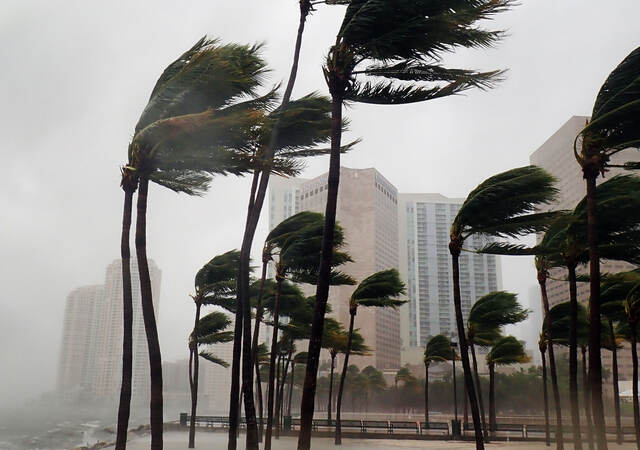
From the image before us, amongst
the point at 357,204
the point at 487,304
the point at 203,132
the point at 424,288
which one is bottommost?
the point at 487,304

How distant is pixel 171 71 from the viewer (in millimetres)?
10891

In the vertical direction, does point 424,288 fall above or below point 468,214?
above

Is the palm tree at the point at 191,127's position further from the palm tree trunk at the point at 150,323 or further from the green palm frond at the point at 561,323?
the green palm frond at the point at 561,323

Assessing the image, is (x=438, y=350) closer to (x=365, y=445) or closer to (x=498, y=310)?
(x=365, y=445)

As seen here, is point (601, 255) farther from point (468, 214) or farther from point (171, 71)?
point (171, 71)

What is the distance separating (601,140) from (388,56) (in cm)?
462

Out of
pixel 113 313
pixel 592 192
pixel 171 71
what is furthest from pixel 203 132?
pixel 113 313

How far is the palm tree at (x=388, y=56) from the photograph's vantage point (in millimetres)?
8805

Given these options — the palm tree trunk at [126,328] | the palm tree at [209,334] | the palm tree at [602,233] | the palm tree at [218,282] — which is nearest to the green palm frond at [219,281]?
the palm tree at [218,282]

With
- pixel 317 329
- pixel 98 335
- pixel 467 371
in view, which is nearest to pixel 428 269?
pixel 98 335

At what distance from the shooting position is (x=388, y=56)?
9.58m

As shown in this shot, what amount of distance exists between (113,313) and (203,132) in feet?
440

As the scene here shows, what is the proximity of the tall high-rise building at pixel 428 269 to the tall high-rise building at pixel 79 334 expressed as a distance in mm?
79429

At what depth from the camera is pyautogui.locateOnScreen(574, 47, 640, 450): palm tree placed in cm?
984
